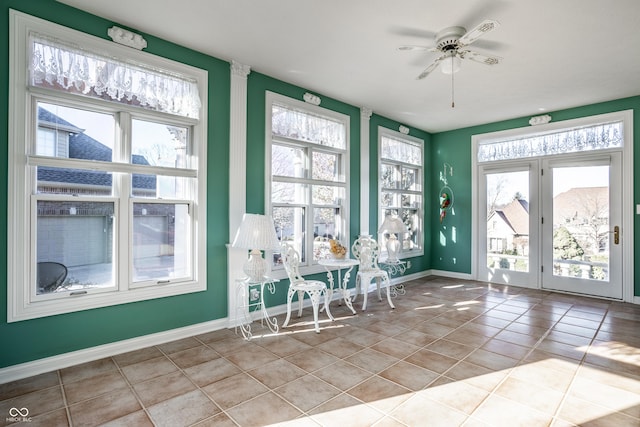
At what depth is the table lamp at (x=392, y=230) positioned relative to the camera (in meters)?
4.98

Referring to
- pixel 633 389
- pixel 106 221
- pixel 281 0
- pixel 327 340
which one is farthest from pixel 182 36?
pixel 633 389

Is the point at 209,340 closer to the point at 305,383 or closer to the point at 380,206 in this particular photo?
the point at 305,383

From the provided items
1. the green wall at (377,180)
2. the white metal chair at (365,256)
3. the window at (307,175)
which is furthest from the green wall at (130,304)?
the green wall at (377,180)

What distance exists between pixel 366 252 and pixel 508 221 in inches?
112

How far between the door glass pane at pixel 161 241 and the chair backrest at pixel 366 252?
2368 millimetres

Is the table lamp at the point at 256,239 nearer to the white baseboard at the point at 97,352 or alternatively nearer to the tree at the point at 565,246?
the white baseboard at the point at 97,352

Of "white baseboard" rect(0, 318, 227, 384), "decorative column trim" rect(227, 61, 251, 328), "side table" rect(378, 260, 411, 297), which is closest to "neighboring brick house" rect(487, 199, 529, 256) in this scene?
"side table" rect(378, 260, 411, 297)

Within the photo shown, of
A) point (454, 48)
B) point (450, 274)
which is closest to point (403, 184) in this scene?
point (450, 274)

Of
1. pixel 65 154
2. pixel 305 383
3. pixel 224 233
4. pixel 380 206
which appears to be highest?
pixel 65 154

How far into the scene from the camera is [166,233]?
132 inches

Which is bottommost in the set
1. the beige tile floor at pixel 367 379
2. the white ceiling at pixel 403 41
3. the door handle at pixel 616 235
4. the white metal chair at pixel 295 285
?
the beige tile floor at pixel 367 379

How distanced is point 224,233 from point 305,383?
183 cm

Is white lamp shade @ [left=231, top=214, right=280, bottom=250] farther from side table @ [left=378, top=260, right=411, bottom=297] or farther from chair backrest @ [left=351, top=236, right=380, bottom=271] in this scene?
side table @ [left=378, top=260, right=411, bottom=297]

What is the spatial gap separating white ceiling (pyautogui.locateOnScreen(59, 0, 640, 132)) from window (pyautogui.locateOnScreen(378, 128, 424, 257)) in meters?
1.22
